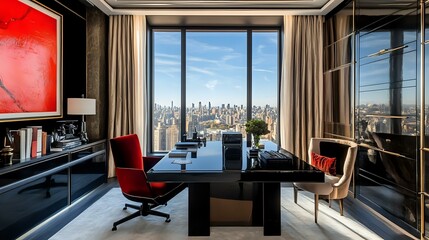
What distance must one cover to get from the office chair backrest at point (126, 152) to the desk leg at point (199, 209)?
0.87m

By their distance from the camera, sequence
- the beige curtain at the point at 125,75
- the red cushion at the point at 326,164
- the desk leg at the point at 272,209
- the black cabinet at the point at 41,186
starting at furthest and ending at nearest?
the beige curtain at the point at 125,75 → the red cushion at the point at 326,164 → the desk leg at the point at 272,209 → the black cabinet at the point at 41,186

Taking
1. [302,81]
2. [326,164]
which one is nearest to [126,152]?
[326,164]

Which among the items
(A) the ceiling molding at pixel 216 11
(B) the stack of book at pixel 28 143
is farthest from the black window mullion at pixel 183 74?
(B) the stack of book at pixel 28 143

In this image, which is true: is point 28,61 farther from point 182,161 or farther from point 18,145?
point 182,161

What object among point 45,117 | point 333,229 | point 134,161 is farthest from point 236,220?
point 45,117

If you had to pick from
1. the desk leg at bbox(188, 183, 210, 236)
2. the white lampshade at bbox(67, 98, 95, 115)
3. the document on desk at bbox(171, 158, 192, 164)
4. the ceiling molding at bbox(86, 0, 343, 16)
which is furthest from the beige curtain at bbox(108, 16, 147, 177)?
the desk leg at bbox(188, 183, 210, 236)

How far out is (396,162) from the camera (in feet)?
9.44

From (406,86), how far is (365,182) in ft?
4.52

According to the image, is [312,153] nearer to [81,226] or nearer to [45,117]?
[81,226]

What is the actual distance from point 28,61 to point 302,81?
4.07 m

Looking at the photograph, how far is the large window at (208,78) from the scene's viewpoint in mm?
5215

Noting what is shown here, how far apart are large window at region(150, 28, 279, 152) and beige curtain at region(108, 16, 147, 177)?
16.8 inches

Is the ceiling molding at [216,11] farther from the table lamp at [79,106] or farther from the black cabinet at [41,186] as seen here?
the black cabinet at [41,186]

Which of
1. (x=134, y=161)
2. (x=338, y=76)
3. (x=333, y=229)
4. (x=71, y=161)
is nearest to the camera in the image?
(x=333, y=229)
